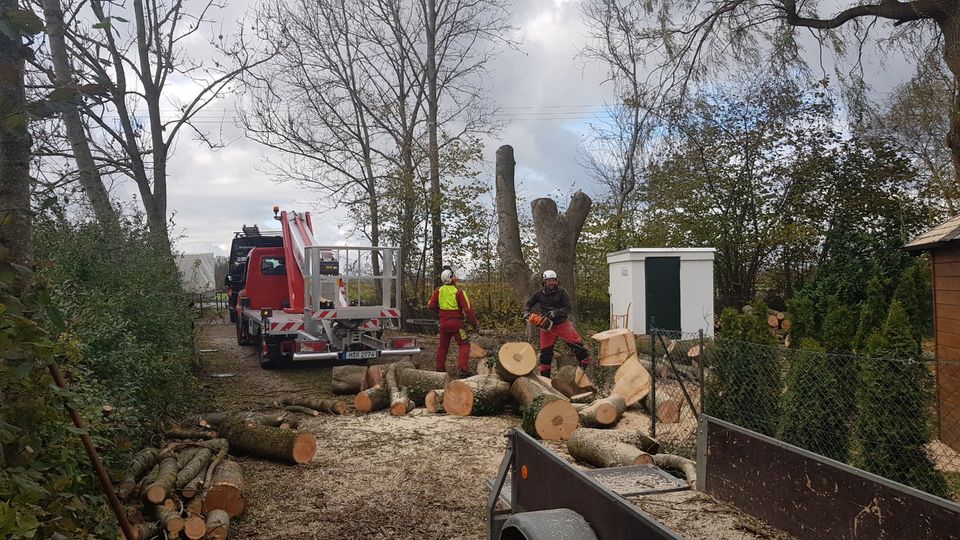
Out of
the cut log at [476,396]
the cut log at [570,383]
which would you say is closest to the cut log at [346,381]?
the cut log at [476,396]

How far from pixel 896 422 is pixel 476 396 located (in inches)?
195

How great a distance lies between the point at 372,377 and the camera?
10180 millimetres

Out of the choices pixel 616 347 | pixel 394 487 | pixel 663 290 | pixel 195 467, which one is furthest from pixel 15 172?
pixel 663 290

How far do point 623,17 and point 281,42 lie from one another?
1052 centimetres

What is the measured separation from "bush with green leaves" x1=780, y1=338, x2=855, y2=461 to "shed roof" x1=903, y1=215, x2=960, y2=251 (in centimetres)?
252

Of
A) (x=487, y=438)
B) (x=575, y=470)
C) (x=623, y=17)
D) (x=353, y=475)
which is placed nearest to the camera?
(x=575, y=470)

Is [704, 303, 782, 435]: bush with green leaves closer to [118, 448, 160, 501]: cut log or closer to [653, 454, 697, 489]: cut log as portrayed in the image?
[653, 454, 697, 489]: cut log

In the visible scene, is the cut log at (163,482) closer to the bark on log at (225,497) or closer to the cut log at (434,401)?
the bark on log at (225,497)

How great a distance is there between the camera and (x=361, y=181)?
2048cm

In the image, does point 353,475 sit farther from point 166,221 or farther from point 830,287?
point 830,287

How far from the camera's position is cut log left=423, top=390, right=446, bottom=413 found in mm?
9133

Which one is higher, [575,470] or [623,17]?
[623,17]

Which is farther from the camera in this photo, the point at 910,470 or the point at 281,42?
the point at 281,42

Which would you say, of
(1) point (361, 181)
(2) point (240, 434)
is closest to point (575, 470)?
(2) point (240, 434)
